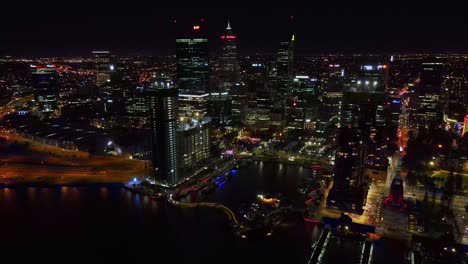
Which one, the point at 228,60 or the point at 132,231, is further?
the point at 228,60

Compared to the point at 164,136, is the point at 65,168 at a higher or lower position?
lower

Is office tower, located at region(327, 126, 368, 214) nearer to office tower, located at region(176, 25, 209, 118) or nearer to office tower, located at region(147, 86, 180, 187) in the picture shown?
office tower, located at region(147, 86, 180, 187)

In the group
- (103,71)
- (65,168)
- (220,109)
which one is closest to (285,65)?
(220,109)

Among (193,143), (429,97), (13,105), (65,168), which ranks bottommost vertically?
(65,168)

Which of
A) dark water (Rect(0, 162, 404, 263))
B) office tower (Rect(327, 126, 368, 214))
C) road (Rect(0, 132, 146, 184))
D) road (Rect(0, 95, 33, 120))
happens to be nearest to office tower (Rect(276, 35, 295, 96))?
road (Rect(0, 132, 146, 184))

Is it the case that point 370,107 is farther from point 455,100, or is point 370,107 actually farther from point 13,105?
point 13,105
